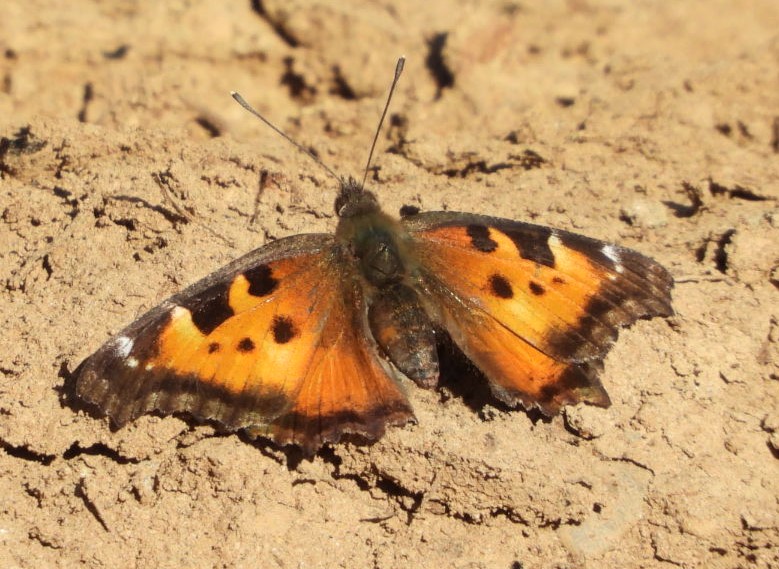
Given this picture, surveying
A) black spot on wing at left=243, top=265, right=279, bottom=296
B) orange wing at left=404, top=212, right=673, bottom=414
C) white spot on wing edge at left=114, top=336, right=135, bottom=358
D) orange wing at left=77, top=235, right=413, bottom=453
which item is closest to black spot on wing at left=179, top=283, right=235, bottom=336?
orange wing at left=77, top=235, right=413, bottom=453

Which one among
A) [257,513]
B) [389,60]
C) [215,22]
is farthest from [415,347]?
[215,22]

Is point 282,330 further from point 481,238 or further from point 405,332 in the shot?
point 481,238

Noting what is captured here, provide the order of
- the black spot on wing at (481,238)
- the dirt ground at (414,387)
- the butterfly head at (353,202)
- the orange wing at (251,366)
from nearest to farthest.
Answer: the orange wing at (251,366)
the dirt ground at (414,387)
the black spot on wing at (481,238)
the butterfly head at (353,202)

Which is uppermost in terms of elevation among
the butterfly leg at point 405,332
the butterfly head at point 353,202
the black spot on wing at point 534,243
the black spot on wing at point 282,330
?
the black spot on wing at point 534,243

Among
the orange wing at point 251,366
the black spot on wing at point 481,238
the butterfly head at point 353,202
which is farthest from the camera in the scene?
the butterfly head at point 353,202

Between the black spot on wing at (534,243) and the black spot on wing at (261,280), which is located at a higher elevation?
the black spot on wing at (534,243)

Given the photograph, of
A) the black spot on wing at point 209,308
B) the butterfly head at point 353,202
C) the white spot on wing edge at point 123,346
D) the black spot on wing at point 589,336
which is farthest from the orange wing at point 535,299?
the white spot on wing edge at point 123,346

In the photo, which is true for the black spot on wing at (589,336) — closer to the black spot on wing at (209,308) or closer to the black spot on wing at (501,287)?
the black spot on wing at (501,287)

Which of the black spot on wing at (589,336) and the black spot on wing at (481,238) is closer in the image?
the black spot on wing at (589,336)
